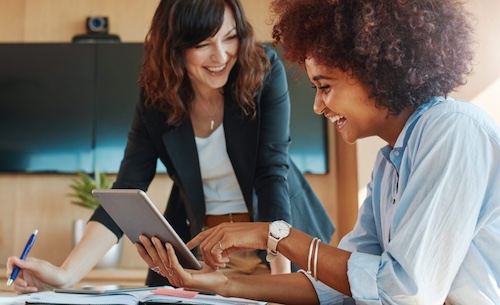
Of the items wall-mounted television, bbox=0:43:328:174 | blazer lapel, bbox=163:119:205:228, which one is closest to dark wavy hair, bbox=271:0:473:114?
blazer lapel, bbox=163:119:205:228

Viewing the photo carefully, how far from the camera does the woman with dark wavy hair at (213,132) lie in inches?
70.6

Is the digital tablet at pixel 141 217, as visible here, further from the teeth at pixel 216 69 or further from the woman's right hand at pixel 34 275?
the teeth at pixel 216 69

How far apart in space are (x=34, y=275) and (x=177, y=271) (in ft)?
1.45

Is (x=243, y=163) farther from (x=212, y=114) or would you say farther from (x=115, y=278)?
(x=115, y=278)

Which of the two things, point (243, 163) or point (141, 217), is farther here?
point (243, 163)

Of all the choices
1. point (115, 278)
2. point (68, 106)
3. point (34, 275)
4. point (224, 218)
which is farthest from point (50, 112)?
point (34, 275)

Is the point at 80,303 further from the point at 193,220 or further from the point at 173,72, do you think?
the point at 173,72

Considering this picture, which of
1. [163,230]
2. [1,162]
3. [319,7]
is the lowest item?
[1,162]

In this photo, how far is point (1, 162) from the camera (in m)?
4.01

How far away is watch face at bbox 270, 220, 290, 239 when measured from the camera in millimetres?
1156

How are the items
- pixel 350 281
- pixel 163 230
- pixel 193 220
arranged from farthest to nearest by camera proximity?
1. pixel 193 220
2. pixel 163 230
3. pixel 350 281

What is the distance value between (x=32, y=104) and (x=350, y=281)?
10.8 ft

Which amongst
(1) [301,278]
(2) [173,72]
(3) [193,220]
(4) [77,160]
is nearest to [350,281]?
(1) [301,278]

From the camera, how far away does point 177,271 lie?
48.6 inches
